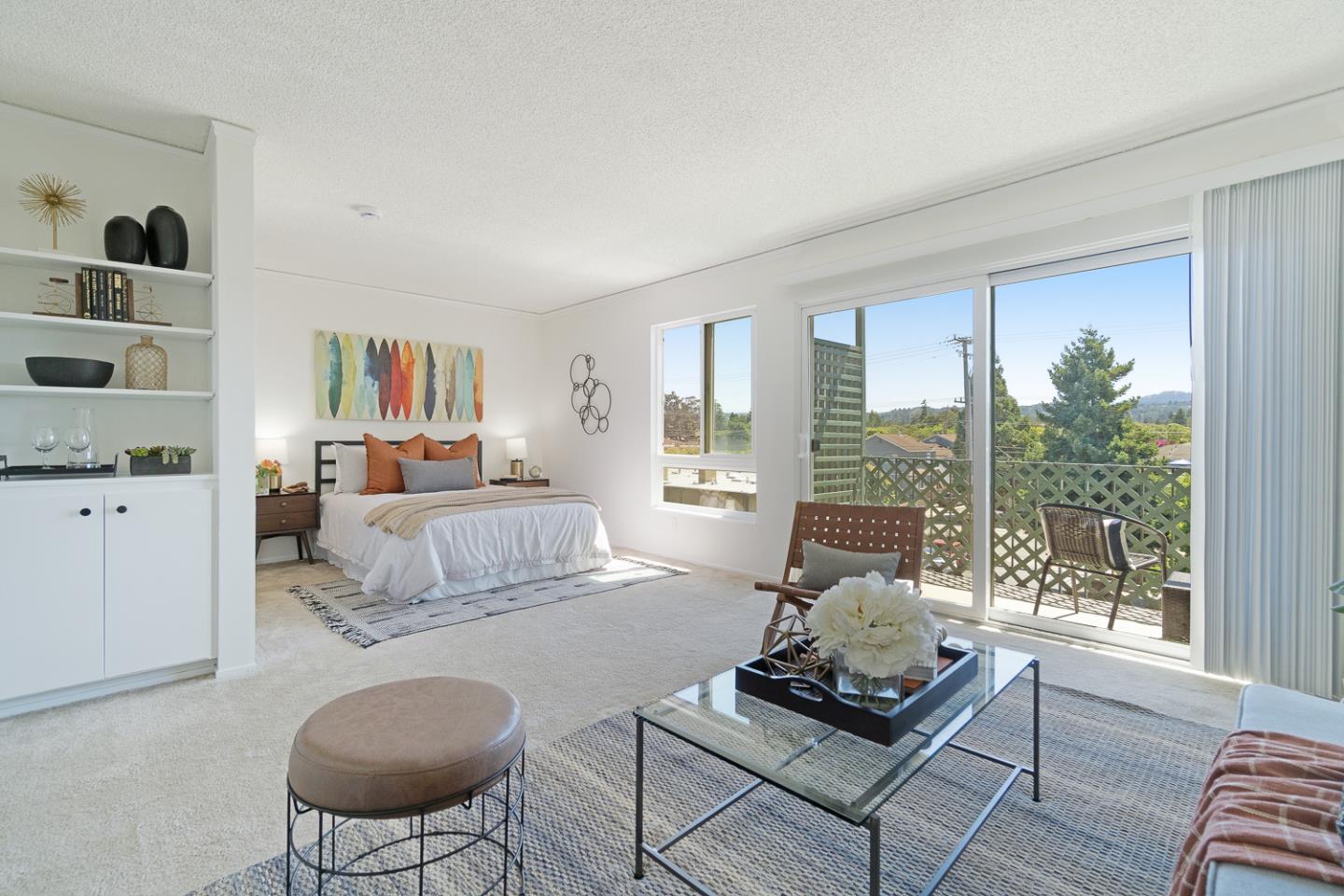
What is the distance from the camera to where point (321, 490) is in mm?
5711

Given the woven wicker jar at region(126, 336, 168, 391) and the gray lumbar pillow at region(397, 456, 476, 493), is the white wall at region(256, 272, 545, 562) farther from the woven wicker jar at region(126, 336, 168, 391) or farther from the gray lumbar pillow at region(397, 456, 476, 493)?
the woven wicker jar at region(126, 336, 168, 391)

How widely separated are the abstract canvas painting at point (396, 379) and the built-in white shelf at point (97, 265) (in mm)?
2738

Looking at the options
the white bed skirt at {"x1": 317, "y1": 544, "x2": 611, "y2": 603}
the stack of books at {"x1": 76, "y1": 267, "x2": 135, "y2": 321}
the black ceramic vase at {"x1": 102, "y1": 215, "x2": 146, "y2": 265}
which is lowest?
the white bed skirt at {"x1": 317, "y1": 544, "x2": 611, "y2": 603}

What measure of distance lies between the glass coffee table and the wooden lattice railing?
214 cm

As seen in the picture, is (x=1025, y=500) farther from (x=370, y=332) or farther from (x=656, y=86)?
(x=370, y=332)

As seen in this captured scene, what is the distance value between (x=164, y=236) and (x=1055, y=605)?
516 centimetres

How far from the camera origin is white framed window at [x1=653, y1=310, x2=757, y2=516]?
207 inches

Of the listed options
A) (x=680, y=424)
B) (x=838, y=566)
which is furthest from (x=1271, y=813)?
(x=680, y=424)

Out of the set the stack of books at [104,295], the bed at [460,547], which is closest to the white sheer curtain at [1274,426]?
the bed at [460,547]

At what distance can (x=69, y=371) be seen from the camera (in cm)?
267

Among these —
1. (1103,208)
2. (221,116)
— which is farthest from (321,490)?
(1103,208)

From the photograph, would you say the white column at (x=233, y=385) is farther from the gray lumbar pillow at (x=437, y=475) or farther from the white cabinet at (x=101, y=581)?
the gray lumbar pillow at (x=437, y=475)

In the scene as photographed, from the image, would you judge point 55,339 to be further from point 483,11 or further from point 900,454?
point 900,454

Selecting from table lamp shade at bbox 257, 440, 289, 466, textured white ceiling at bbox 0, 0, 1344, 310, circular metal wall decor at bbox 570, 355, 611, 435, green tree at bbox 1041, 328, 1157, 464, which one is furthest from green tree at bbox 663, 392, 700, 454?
table lamp shade at bbox 257, 440, 289, 466
